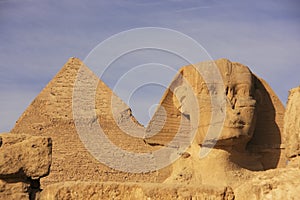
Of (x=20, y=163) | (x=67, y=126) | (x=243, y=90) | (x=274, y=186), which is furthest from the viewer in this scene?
(x=67, y=126)

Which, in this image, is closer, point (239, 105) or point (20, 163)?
point (20, 163)

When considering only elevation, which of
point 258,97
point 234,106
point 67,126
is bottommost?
point 234,106

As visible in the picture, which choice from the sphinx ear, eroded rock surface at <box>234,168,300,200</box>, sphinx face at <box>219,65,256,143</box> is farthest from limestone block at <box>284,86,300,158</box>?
the sphinx ear

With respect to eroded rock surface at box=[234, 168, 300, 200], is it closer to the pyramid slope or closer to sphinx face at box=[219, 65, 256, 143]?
sphinx face at box=[219, 65, 256, 143]

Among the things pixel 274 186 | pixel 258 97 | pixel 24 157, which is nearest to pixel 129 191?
pixel 24 157

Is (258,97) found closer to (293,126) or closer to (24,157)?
(293,126)

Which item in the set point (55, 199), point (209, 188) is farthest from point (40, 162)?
point (209, 188)

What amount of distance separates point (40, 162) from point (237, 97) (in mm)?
4577

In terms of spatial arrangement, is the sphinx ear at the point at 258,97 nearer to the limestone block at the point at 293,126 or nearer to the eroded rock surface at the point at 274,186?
the limestone block at the point at 293,126

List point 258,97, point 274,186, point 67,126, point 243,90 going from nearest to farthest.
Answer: point 274,186
point 243,90
point 258,97
point 67,126

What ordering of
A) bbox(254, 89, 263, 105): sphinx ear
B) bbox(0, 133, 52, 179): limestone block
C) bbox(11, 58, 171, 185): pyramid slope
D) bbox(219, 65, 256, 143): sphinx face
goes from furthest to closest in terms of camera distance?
bbox(11, 58, 171, 185): pyramid slope < bbox(254, 89, 263, 105): sphinx ear < bbox(219, 65, 256, 143): sphinx face < bbox(0, 133, 52, 179): limestone block

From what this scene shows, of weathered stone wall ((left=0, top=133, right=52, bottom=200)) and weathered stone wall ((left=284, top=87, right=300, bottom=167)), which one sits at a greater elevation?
weathered stone wall ((left=284, top=87, right=300, bottom=167))

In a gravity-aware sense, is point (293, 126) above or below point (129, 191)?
above

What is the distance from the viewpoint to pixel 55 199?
6.17 m
